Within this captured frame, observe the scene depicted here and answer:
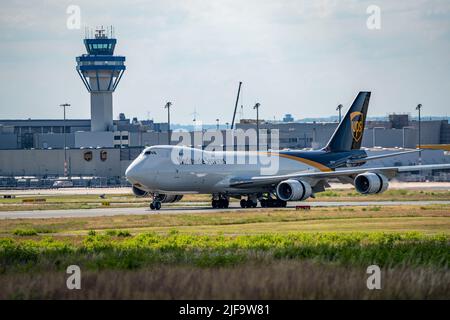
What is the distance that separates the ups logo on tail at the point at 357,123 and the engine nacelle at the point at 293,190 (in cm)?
1134

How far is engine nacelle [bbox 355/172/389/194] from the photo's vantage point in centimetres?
7438

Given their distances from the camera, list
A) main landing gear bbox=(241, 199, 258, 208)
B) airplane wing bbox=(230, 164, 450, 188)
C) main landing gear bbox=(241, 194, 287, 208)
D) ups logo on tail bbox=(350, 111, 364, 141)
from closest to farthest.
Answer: airplane wing bbox=(230, 164, 450, 188) < main landing gear bbox=(241, 194, 287, 208) < main landing gear bbox=(241, 199, 258, 208) < ups logo on tail bbox=(350, 111, 364, 141)

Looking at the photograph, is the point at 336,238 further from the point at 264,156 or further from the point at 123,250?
the point at 264,156

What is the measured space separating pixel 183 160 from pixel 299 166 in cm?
1178

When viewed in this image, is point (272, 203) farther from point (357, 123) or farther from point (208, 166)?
point (357, 123)

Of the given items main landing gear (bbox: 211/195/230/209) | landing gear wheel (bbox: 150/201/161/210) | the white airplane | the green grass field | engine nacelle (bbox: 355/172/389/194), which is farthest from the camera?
main landing gear (bbox: 211/195/230/209)

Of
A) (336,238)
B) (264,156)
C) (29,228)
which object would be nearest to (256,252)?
(336,238)

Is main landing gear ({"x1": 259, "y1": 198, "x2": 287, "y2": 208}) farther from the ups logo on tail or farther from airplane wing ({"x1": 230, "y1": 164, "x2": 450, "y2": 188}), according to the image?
the ups logo on tail

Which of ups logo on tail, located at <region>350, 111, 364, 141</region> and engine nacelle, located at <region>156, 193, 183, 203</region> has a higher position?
ups logo on tail, located at <region>350, 111, 364, 141</region>

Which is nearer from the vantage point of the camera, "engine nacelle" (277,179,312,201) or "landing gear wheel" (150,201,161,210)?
"engine nacelle" (277,179,312,201)

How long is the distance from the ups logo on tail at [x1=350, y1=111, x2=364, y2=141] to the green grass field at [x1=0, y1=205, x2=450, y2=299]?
2904 cm

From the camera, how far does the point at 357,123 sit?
86625mm

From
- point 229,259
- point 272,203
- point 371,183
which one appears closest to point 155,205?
point 272,203

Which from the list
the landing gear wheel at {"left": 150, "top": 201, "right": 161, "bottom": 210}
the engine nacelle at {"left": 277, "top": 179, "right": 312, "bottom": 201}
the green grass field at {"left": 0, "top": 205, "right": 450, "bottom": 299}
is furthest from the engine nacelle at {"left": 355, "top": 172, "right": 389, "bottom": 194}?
the green grass field at {"left": 0, "top": 205, "right": 450, "bottom": 299}
